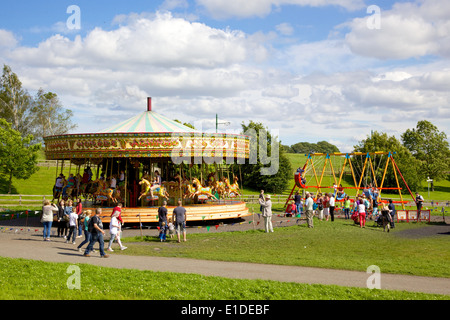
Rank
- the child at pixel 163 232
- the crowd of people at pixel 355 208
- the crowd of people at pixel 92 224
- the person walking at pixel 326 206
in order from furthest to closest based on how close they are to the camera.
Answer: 1. the person walking at pixel 326 206
2. the crowd of people at pixel 355 208
3. the child at pixel 163 232
4. the crowd of people at pixel 92 224

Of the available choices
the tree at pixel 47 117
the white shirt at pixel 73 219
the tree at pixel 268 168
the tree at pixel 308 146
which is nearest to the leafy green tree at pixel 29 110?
the tree at pixel 47 117

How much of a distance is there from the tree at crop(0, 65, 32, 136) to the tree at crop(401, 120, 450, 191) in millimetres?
60112

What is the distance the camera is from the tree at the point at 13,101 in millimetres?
62562

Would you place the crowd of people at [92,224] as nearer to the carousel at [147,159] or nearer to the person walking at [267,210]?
the carousel at [147,159]

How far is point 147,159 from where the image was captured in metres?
27.8

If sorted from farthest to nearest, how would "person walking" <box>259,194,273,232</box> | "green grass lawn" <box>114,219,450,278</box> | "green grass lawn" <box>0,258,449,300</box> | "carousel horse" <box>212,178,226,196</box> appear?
"carousel horse" <box>212,178,226,196</box>, "person walking" <box>259,194,273,232</box>, "green grass lawn" <box>114,219,450,278</box>, "green grass lawn" <box>0,258,449,300</box>

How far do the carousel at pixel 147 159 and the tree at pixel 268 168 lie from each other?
92.5ft

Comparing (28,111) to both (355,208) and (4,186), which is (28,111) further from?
(355,208)

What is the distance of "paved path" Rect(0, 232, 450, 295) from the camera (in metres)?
11.1

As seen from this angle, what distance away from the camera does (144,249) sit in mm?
16469

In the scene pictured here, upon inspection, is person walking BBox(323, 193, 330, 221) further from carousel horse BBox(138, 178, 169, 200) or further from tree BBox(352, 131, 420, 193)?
tree BBox(352, 131, 420, 193)

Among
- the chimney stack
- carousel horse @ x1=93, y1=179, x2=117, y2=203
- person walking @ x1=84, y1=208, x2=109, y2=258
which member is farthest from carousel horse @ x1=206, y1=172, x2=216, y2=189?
person walking @ x1=84, y1=208, x2=109, y2=258
